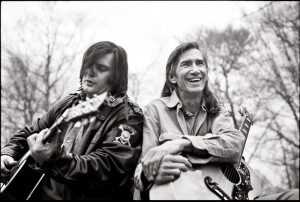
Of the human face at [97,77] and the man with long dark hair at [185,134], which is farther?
the human face at [97,77]

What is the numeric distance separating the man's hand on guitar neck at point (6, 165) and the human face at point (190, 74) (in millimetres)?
1667

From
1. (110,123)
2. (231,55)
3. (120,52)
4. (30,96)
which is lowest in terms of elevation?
(30,96)

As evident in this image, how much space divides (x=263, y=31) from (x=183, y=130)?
11515mm

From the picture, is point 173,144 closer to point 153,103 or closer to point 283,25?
point 153,103

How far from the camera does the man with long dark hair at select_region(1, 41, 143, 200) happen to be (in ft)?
8.44

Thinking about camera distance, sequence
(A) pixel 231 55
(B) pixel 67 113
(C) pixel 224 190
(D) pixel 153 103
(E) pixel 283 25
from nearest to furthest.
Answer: (B) pixel 67 113 → (C) pixel 224 190 → (D) pixel 153 103 → (E) pixel 283 25 → (A) pixel 231 55

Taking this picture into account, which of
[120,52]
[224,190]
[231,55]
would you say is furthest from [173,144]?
[231,55]

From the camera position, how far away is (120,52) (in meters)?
3.50

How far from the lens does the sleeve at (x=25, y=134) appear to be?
338 centimetres

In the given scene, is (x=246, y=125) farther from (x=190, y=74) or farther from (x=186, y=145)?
(x=186, y=145)

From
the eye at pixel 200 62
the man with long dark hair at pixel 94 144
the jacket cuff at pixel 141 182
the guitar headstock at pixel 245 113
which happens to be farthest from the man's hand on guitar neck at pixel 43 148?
the guitar headstock at pixel 245 113

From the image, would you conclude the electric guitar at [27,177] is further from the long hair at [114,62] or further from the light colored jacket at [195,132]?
the long hair at [114,62]

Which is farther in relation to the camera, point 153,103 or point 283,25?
point 283,25

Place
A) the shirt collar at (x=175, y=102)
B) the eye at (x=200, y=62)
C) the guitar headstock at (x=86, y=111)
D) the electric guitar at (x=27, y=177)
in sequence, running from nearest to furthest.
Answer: the guitar headstock at (x=86, y=111) → the electric guitar at (x=27, y=177) → the shirt collar at (x=175, y=102) → the eye at (x=200, y=62)
